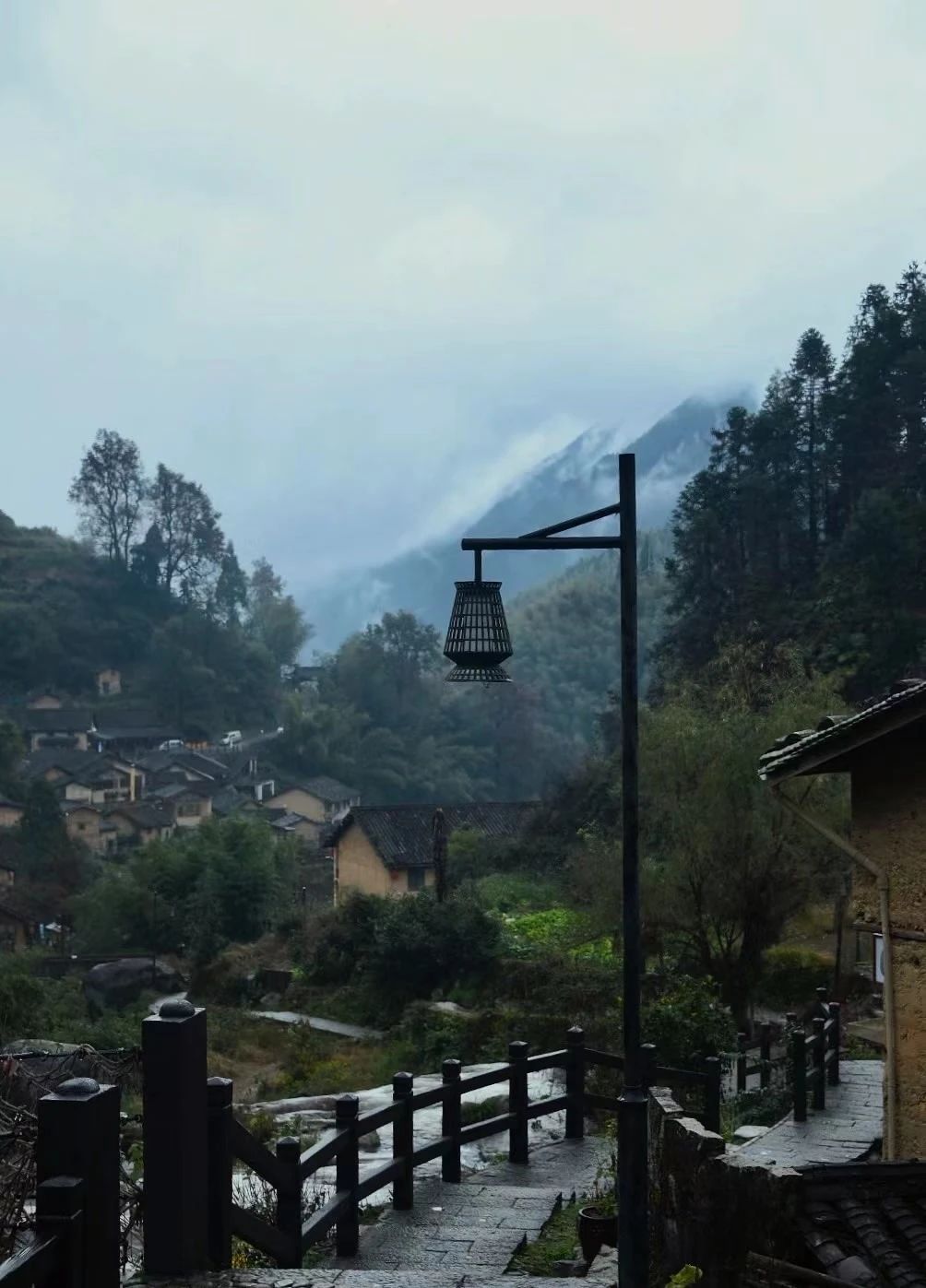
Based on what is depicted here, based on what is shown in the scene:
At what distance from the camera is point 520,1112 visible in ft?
32.3

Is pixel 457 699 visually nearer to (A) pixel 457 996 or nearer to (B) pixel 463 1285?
(A) pixel 457 996

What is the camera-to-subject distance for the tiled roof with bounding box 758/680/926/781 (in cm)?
757

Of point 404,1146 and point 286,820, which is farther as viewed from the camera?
point 286,820

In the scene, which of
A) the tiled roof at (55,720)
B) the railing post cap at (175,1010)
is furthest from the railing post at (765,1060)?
the tiled roof at (55,720)

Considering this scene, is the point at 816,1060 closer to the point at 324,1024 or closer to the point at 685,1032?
the point at 685,1032

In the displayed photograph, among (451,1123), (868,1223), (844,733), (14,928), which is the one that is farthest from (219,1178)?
(14,928)

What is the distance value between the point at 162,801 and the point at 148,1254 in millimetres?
66952

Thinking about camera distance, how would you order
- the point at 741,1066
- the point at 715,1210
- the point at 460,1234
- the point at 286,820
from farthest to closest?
the point at 286,820
the point at 741,1066
the point at 460,1234
the point at 715,1210

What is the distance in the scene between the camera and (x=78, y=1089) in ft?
13.0

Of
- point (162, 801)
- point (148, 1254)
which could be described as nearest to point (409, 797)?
point (162, 801)

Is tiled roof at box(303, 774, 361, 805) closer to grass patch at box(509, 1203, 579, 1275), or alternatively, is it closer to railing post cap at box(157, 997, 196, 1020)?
grass patch at box(509, 1203, 579, 1275)

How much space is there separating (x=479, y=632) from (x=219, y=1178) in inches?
103

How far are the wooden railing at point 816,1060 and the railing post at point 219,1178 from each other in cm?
720

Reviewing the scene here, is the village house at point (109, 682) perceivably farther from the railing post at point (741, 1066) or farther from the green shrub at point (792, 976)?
the railing post at point (741, 1066)
